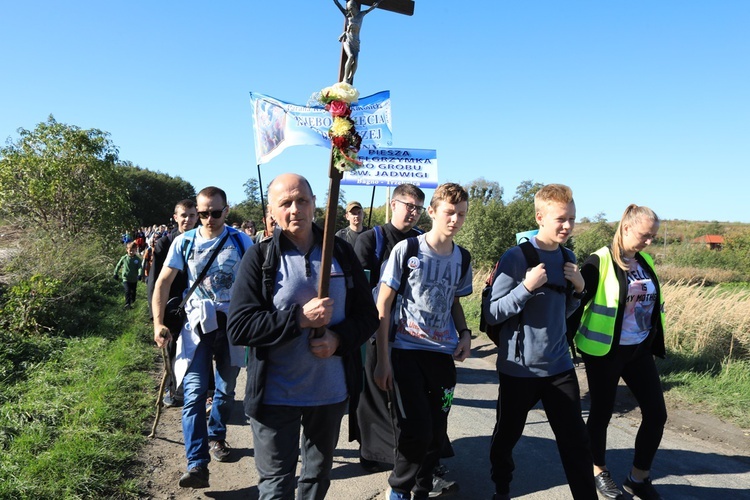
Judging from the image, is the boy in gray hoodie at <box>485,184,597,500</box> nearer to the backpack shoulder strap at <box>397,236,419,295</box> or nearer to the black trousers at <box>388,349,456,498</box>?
the black trousers at <box>388,349,456,498</box>

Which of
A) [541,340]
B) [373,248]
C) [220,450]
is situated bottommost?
[220,450]

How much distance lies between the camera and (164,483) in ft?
12.1

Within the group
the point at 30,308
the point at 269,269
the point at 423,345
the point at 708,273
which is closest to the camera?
the point at 269,269

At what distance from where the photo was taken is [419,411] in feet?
10.2

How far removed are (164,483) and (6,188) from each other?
1258 cm

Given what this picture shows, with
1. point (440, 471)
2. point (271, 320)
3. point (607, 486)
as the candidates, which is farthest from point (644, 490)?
point (271, 320)

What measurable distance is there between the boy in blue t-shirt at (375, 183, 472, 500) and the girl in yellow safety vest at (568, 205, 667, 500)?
0.99 meters

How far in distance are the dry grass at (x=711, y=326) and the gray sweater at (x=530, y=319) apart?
4.72 meters

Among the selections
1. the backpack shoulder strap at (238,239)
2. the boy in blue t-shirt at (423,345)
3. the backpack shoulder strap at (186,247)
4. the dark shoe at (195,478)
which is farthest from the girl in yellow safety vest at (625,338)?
the backpack shoulder strap at (186,247)

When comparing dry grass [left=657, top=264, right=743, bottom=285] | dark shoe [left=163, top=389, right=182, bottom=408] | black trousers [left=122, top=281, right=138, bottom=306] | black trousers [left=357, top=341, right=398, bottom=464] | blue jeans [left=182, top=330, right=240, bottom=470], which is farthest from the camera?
dry grass [left=657, top=264, right=743, bottom=285]

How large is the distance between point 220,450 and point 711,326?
21.3 ft

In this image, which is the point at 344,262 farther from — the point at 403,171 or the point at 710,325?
the point at 710,325

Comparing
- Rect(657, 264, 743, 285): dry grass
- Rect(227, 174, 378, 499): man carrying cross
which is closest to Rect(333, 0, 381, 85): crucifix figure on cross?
Rect(227, 174, 378, 499): man carrying cross

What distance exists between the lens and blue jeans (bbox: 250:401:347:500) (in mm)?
2439
